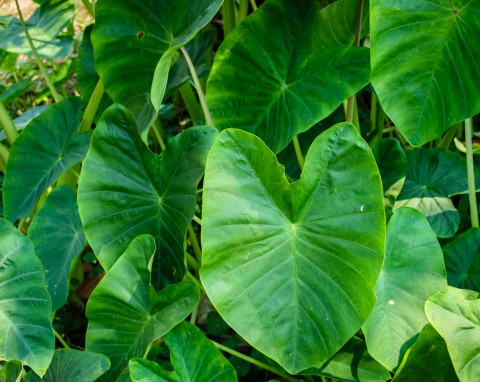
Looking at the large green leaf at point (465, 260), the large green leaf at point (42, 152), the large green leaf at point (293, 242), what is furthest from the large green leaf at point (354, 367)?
the large green leaf at point (42, 152)

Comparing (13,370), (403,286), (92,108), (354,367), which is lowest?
(354,367)

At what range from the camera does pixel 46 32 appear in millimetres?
1980

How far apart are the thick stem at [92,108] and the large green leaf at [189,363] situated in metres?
0.76

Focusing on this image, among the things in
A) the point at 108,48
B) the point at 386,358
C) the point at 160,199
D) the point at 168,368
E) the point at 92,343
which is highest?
the point at 108,48

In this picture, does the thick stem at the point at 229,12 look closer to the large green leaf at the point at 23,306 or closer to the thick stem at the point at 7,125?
the thick stem at the point at 7,125

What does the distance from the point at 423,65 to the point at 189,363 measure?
663 mm

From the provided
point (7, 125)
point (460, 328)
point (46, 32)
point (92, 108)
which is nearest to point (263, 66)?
point (92, 108)

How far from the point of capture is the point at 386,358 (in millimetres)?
1011

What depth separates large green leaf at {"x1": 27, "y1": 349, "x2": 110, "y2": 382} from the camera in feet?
3.36

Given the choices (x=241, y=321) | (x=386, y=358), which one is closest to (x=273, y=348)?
(x=241, y=321)

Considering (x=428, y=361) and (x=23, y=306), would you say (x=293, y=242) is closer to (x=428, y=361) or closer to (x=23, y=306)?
(x=428, y=361)

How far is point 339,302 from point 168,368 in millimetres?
545

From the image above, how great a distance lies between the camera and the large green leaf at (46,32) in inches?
77.2

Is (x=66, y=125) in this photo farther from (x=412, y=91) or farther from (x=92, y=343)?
(x=412, y=91)
